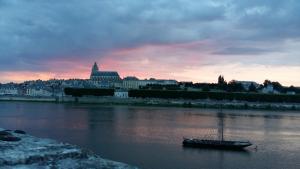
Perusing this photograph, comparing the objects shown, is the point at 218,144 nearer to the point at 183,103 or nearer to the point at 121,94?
the point at 183,103

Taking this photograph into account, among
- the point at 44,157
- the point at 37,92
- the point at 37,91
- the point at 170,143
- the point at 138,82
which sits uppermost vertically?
the point at 138,82

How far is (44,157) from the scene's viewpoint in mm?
16594

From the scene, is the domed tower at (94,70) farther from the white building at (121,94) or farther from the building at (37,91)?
the white building at (121,94)

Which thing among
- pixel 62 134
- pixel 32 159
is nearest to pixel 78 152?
pixel 32 159

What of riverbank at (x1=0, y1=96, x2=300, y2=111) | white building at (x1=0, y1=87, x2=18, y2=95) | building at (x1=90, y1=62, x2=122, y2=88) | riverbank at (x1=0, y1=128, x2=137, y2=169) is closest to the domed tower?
building at (x1=90, y1=62, x2=122, y2=88)

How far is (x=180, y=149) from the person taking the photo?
33875 mm

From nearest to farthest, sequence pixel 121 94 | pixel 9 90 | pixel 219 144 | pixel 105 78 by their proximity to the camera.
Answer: pixel 219 144, pixel 121 94, pixel 105 78, pixel 9 90

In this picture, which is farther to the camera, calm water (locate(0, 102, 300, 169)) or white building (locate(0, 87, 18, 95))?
white building (locate(0, 87, 18, 95))

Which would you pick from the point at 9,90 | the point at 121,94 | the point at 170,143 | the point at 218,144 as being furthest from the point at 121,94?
the point at 218,144

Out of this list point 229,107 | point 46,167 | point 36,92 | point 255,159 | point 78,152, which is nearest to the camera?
point 46,167

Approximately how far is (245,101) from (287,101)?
10.2m

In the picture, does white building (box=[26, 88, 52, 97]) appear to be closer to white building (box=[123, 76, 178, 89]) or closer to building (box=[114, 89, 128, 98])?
white building (box=[123, 76, 178, 89])

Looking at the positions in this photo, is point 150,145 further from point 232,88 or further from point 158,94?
point 232,88

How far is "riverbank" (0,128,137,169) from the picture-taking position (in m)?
15.9
